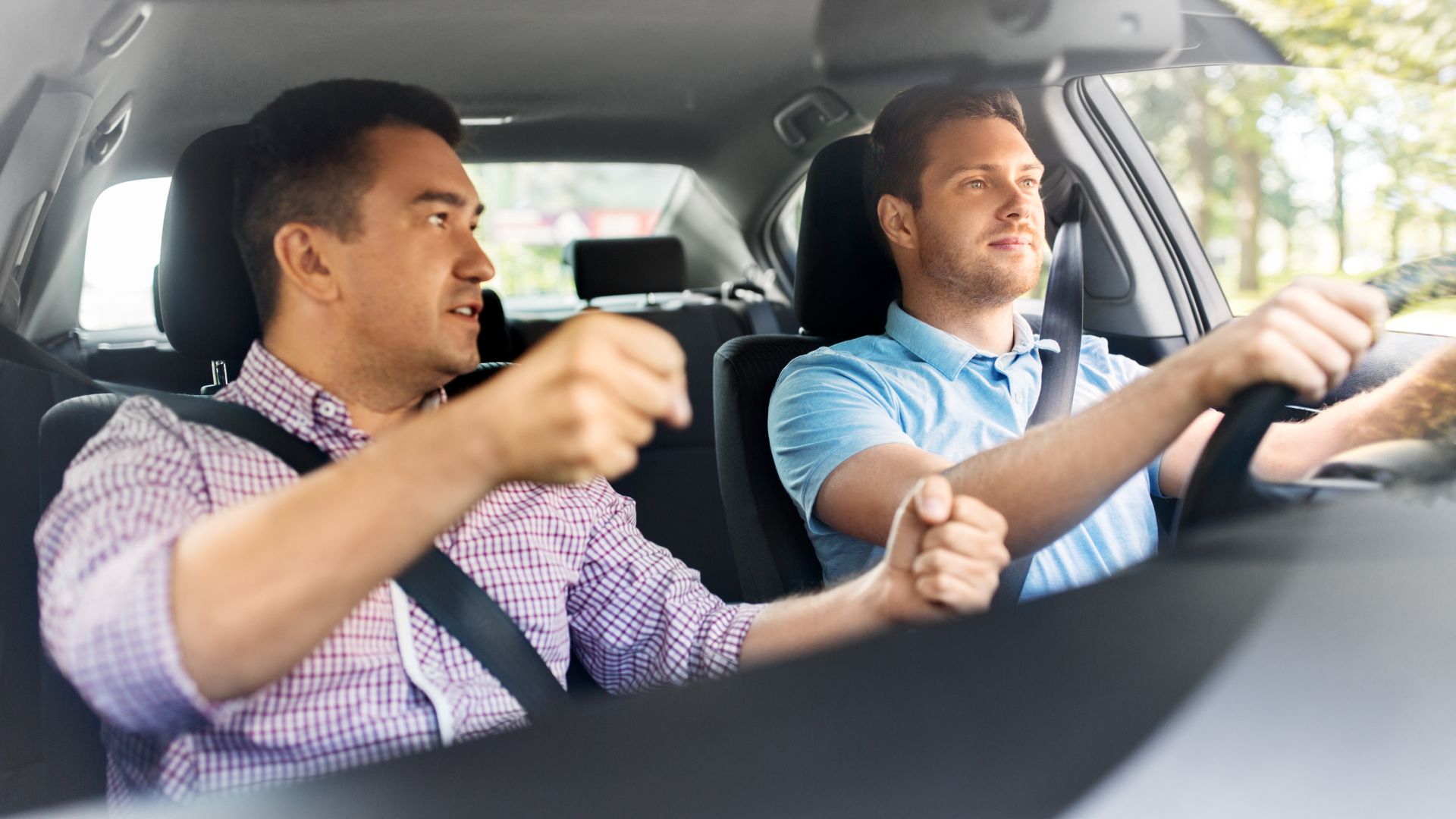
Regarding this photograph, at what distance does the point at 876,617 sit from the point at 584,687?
1.22 ft

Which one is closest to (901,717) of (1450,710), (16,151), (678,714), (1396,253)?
(678,714)

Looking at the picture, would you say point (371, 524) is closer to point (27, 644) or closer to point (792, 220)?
point (27, 644)

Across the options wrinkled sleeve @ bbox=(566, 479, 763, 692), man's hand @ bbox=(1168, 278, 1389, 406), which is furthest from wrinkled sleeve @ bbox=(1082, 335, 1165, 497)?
wrinkled sleeve @ bbox=(566, 479, 763, 692)

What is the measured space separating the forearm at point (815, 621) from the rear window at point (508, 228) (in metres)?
0.34

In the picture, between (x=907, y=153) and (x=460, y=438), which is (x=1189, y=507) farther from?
(x=460, y=438)

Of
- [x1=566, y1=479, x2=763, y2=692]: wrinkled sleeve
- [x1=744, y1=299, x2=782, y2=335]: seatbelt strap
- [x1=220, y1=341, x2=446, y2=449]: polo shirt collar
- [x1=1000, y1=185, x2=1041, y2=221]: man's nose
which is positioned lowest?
[x1=566, y1=479, x2=763, y2=692]: wrinkled sleeve

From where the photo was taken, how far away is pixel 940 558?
37.9 inches

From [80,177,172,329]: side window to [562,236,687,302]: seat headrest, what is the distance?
325mm

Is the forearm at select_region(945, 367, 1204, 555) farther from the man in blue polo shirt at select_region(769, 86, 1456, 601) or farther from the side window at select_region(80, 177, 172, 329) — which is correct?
the side window at select_region(80, 177, 172, 329)

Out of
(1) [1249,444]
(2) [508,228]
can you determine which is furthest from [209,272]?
(1) [1249,444]

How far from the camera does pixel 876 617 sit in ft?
3.20

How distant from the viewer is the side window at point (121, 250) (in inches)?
35.1

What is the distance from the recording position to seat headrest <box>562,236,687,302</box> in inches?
42.8

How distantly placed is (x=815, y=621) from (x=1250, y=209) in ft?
1.59
